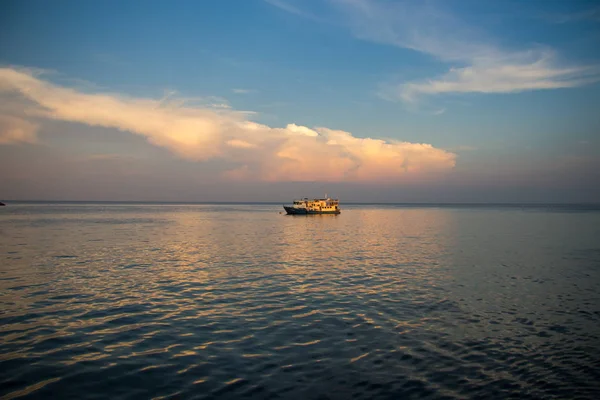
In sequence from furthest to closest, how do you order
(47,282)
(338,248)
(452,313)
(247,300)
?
(338,248) → (47,282) → (247,300) → (452,313)

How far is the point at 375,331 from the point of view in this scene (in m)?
15.1

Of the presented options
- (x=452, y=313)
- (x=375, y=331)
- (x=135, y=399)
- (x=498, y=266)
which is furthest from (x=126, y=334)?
(x=498, y=266)

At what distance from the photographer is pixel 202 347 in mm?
13273

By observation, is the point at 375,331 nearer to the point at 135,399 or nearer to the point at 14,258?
the point at 135,399

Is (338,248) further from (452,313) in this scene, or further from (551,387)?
(551,387)

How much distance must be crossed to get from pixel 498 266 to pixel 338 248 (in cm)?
1720

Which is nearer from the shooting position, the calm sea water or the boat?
the calm sea water

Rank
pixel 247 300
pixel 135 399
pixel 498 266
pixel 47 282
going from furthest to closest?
pixel 498 266
pixel 47 282
pixel 247 300
pixel 135 399

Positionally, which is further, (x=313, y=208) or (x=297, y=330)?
(x=313, y=208)

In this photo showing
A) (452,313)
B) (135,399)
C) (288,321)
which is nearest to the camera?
(135,399)

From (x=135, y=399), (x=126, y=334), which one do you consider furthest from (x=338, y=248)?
(x=135, y=399)

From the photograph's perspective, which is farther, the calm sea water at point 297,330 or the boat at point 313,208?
the boat at point 313,208

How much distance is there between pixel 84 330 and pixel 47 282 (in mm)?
11346

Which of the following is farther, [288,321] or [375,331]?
[288,321]
